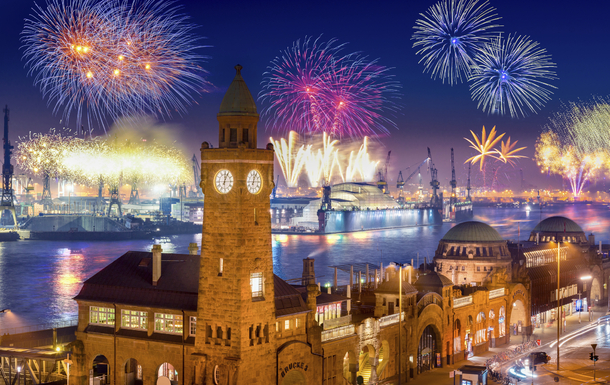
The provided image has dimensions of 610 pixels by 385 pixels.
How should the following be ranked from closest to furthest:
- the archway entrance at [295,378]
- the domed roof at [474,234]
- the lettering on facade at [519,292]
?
1. the archway entrance at [295,378]
2. the lettering on facade at [519,292]
3. the domed roof at [474,234]

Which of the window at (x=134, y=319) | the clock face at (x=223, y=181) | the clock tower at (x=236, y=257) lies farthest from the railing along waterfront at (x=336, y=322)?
the clock face at (x=223, y=181)

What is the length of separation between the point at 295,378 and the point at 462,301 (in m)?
32.3

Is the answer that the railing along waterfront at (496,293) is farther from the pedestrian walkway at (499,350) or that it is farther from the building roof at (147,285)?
the building roof at (147,285)

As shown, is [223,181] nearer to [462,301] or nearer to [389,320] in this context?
[389,320]

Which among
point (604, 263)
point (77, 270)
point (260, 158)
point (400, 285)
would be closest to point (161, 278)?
point (260, 158)

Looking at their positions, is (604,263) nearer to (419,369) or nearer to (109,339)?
(419,369)

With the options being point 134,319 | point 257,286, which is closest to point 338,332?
point 257,286

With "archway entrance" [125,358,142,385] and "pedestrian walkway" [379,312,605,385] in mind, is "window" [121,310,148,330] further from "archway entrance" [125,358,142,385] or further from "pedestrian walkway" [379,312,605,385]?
"pedestrian walkway" [379,312,605,385]

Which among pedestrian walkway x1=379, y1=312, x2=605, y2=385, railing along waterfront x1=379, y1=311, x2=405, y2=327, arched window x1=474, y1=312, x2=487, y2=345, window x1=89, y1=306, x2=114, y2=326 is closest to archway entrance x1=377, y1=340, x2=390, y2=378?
pedestrian walkway x1=379, y1=312, x2=605, y2=385

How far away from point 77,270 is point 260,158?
473ft

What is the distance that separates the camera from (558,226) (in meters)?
138

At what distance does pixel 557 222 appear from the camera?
139000 millimetres

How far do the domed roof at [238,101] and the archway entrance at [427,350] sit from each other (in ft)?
108

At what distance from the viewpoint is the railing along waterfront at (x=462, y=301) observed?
7912cm
